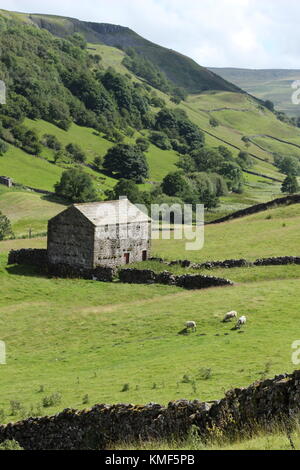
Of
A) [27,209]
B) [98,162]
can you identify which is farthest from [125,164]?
[27,209]

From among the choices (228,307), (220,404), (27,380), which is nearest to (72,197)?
(228,307)

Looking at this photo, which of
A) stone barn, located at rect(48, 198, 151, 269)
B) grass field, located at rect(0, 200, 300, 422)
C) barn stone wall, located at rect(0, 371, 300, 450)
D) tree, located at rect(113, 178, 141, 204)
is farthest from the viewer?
tree, located at rect(113, 178, 141, 204)

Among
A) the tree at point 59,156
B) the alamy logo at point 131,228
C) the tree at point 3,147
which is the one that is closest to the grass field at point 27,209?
the alamy logo at point 131,228

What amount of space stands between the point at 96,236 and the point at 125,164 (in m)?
124

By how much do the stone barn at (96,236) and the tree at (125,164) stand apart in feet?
382

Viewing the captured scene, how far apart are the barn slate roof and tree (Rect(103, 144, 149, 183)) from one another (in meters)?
115

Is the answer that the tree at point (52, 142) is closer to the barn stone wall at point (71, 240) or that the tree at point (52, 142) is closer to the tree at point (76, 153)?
the tree at point (76, 153)

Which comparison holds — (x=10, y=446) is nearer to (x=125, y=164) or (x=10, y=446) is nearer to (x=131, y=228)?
(x=131, y=228)

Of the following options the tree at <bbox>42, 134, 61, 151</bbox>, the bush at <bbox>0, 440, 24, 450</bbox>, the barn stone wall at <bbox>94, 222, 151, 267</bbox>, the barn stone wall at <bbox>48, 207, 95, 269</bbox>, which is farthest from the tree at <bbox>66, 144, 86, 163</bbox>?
the bush at <bbox>0, 440, 24, 450</bbox>

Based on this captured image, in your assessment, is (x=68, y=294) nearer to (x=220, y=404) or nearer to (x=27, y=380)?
(x=27, y=380)

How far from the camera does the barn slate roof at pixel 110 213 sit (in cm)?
6512

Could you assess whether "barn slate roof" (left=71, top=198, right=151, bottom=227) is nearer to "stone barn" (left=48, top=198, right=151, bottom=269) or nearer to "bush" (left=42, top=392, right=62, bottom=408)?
"stone barn" (left=48, top=198, right=151, bottom=269)

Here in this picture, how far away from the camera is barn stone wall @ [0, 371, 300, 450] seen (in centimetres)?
1884

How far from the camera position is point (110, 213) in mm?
66688
